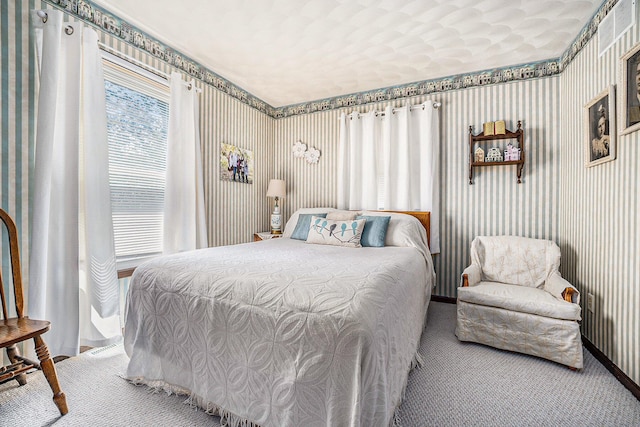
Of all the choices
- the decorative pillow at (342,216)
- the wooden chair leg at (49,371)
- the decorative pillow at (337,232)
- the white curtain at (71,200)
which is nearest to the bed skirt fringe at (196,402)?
the wooden chair leg at (49,371)

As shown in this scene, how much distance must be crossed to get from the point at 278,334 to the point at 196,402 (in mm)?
787

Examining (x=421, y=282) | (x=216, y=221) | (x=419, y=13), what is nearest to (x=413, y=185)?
(x=421, y=282)

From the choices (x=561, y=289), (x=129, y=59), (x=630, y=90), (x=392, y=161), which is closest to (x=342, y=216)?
(x=392, y=161)

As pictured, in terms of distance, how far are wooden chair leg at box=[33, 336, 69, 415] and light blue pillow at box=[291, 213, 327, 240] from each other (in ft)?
6.82

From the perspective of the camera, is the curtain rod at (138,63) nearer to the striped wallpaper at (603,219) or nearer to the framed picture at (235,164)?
the framed picture at (235,164)

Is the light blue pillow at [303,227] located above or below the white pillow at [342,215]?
below

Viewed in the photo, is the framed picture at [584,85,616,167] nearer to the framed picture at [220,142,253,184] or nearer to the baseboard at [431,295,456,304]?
the baseboard at [431,295,456,304]

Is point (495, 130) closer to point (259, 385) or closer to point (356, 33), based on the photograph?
point (356, 33)

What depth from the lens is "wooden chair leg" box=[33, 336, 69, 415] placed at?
1.45 meters

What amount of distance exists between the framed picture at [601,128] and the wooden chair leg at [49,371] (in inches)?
140

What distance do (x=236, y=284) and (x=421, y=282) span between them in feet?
4.78

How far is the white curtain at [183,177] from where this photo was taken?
2.65 m

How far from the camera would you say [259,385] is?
129cm

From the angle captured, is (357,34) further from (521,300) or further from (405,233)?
(521,300)
